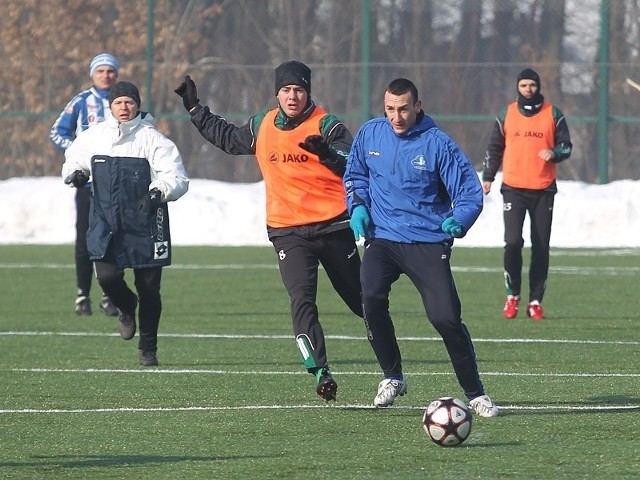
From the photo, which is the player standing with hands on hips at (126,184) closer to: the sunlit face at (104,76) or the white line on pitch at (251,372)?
the white line on pitch at (251,372)

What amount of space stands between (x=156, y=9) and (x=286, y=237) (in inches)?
762

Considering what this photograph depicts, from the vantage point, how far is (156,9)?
2816 cm

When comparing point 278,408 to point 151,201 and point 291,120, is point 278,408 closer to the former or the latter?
point 291,120

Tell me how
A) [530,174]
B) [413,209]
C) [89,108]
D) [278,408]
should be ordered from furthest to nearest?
[530,174], [89,108], [278,408], [413,209]

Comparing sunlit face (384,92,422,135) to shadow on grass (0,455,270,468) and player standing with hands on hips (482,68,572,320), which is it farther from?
player standing with hands on hips (482,68,572,320)

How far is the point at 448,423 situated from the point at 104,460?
1597mm

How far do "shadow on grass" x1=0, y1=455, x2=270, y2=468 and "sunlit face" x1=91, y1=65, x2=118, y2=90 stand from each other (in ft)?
23.1

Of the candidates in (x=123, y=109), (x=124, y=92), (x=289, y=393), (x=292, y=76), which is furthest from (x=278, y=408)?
(x=124, y=92)

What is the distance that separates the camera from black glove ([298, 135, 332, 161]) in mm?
9109

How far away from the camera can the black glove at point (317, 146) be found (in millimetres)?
9109

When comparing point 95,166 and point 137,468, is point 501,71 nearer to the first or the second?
point 95,166

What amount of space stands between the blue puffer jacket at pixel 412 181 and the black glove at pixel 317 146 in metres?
0.36

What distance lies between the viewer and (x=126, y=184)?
10.9 meters

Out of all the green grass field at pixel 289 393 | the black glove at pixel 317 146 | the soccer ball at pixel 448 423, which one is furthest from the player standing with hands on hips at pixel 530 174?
the soccer ball at pixel 448 423
